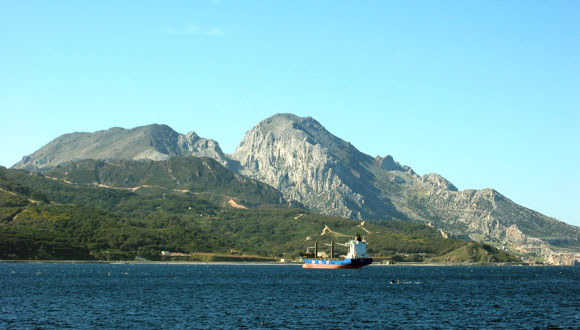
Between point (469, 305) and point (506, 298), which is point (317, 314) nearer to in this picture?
point (469, 305)

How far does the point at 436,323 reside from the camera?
106 m

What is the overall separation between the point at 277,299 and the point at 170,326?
52.5 meters

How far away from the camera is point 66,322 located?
342 feet

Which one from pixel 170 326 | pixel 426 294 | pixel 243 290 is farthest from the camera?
pixel 243 290

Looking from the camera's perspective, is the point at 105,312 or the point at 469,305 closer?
the point at 105,312

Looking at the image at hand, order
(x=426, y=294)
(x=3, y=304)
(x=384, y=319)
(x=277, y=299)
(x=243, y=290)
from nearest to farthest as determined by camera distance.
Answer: (x=384, y=319) → (x=3, y=304) → (x=277, y=299) → (x=426, y=294) → (x=243, y=290)

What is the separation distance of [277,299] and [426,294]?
4097 cm

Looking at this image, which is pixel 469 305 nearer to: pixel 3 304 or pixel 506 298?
pixel 506 298

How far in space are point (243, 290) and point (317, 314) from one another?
64867 mm

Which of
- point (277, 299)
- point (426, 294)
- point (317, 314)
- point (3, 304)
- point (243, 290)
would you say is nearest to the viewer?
point (317, 314)

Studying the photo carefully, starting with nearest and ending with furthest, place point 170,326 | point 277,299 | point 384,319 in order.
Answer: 1. point 170,326
2. point 384,319
3. point 277,299

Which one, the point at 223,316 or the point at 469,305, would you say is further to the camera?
the point at 469,305

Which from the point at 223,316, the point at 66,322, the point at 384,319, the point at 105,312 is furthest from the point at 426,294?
the point at 66,322

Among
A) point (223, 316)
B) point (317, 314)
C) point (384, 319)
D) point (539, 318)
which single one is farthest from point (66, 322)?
point (539, 318)
